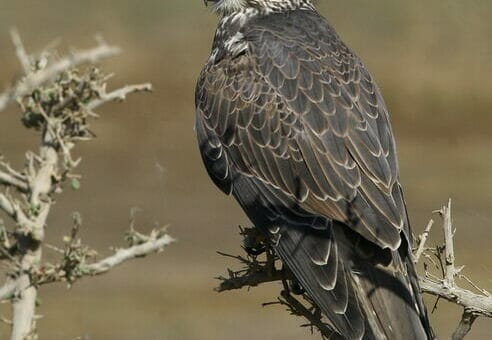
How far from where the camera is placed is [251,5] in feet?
21.9

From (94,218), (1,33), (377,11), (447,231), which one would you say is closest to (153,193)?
(94,218)

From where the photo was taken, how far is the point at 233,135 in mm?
5836

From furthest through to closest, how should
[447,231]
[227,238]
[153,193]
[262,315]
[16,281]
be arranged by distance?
[153,193] < [227,238] < [262,315] < [447,231] < [16,281]

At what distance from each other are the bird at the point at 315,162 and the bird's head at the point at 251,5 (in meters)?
0.01

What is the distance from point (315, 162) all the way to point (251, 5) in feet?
5.15

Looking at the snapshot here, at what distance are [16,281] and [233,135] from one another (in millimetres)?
2375

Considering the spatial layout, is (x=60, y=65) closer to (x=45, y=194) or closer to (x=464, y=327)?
(x=45, y=194)

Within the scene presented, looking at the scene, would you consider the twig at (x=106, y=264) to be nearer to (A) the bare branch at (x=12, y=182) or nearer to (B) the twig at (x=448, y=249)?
(A) the bare branch at (x=12, y=182)

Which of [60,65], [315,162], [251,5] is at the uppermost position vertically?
[251,5]

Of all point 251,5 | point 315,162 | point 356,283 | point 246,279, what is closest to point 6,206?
point 246,279

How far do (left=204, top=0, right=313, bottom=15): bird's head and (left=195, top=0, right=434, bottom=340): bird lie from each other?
0.04 feet

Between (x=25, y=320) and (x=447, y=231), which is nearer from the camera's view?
(x=25, y=320)

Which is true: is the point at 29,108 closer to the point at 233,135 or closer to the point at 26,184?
the point at 26,184

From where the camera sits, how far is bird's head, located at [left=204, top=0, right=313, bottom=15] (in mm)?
6605
